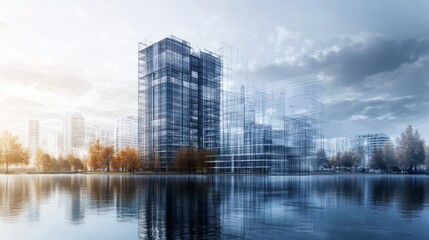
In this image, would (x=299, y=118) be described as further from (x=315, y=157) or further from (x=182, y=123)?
(x=182, y=123)

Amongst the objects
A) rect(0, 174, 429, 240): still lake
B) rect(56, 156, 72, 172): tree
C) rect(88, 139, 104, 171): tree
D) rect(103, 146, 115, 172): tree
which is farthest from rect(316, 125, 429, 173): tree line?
rect(56, 156, 72, 172): tree

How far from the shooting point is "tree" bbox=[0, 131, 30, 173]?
10719 centimetres

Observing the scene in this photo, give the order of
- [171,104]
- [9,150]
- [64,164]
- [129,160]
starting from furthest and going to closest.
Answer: [64,164], [171,104], [129,160], [9,150]

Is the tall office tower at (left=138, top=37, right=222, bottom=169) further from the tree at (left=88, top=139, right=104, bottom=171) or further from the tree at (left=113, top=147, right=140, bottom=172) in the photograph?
the tree at (left=88, top=139, right=104, bottom=171)

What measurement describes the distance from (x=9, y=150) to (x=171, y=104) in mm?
59516

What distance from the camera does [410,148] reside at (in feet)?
388

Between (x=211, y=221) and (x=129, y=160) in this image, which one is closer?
(x=211, y=221)

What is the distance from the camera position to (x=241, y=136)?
373ft

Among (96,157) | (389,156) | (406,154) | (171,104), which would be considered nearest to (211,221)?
(406,154)

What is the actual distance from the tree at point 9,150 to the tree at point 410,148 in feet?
411

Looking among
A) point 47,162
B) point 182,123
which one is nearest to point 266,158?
point 182,123

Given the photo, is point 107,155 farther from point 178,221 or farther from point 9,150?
point 178,221

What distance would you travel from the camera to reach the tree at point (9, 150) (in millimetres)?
107188

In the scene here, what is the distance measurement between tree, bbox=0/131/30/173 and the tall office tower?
47.0 meters
